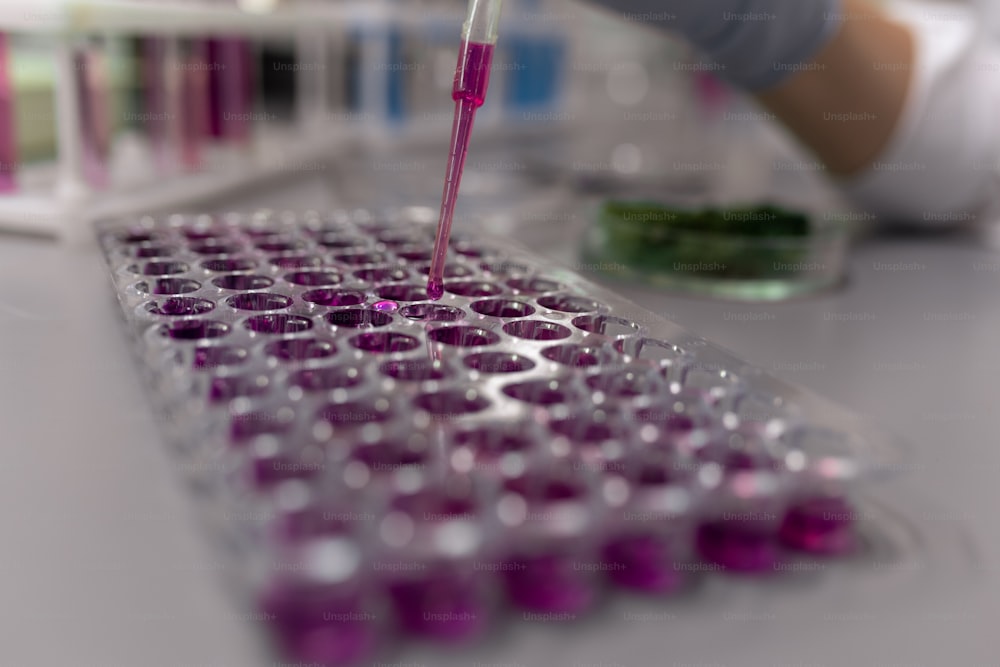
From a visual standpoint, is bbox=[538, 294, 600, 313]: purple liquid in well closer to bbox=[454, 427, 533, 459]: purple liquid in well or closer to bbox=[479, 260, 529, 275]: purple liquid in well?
bbox=[479, 260, 529, 275]: purple liquid in well

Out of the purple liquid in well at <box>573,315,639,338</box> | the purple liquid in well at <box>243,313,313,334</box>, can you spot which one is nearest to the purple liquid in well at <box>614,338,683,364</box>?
the purple liquid in well at <box>573,315,639,338</box>

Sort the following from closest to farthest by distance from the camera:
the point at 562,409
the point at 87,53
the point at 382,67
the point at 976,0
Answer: the point at 562,409, the point at 87,53, the point at 382,67, the point at 976,0

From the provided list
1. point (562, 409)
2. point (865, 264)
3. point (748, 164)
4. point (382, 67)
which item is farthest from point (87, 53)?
point (748, 164)

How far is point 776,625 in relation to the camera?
0.40 metres

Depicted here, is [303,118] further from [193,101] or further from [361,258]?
[361,258]

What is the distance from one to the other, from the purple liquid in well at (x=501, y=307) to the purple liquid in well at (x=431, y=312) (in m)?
0.03

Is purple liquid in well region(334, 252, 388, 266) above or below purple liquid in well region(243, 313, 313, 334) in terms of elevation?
above

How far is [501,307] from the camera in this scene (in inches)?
26.7

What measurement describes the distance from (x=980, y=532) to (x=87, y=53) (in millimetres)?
1012

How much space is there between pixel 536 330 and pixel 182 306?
0.85 feet

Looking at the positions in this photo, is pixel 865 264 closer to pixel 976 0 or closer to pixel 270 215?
pixel 270 215

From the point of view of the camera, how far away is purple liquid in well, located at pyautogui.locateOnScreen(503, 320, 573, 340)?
620 mm

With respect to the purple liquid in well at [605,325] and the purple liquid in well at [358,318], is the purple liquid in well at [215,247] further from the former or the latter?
the purple liquid in well at [605,325]

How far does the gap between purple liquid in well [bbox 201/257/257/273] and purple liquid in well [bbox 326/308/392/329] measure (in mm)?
141
